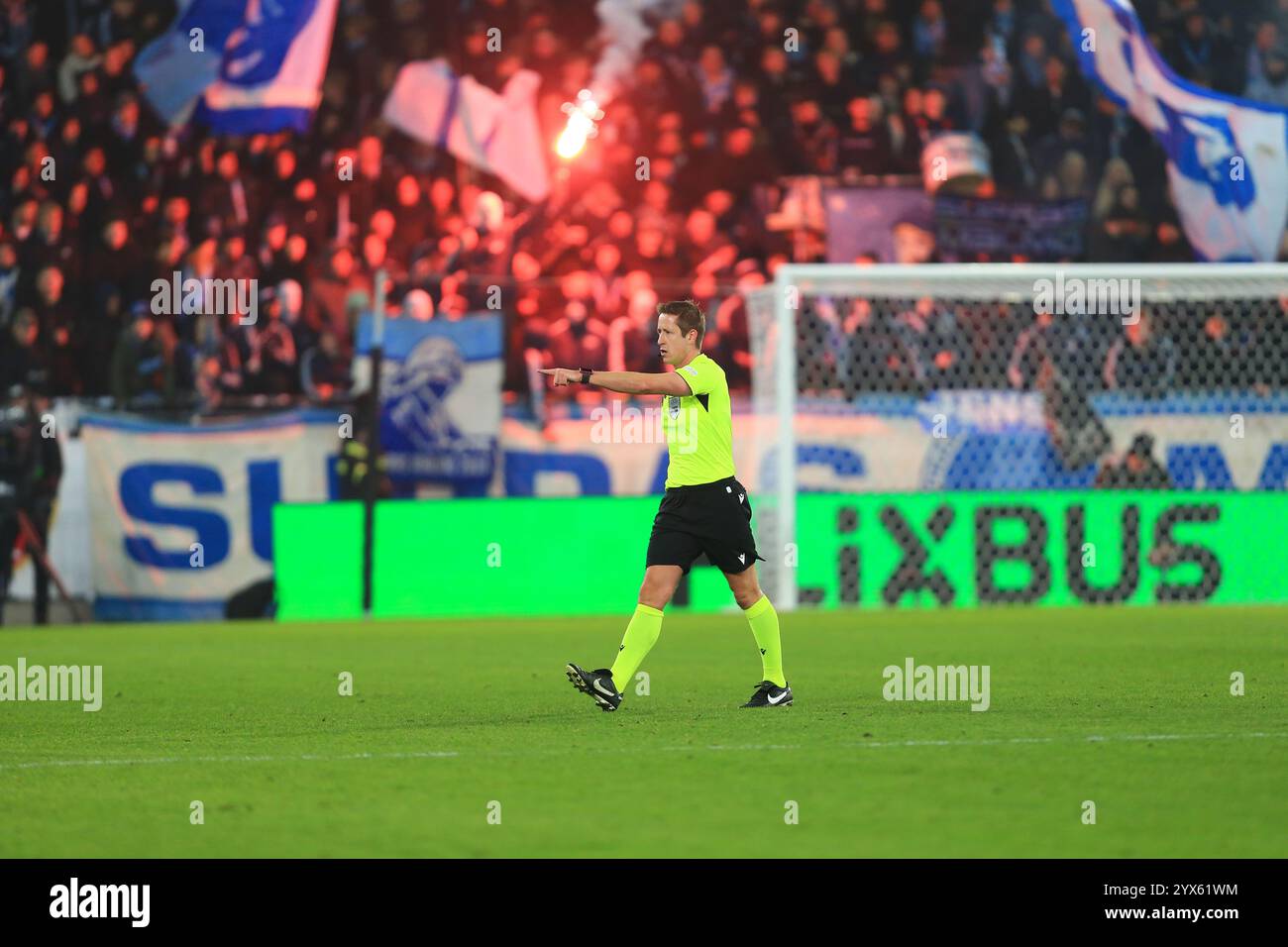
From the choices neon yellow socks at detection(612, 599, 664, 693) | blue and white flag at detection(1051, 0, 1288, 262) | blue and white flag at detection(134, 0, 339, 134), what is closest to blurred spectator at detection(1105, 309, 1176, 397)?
blue and white flag at detection(1051, 0, 1288, 262)

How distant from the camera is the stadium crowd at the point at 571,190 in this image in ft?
58.5

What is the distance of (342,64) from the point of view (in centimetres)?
2017

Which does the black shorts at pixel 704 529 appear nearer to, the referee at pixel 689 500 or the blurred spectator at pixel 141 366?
the referee at pixel 689 500

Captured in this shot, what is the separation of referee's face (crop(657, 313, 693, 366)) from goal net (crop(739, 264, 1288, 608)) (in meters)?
8.33

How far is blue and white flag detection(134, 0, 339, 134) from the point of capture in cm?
1955

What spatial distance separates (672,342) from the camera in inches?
334

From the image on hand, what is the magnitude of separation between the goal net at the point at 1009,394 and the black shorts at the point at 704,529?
26.6 ft

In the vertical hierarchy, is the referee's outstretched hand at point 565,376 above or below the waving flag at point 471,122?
below

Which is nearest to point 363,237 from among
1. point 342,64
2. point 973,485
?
point 342,64

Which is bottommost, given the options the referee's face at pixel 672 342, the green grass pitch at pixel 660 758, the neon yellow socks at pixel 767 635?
the green grass pitch at pixel 660 758

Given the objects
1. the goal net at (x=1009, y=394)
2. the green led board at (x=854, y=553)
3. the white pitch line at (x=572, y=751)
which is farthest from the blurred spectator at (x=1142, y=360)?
the white pitch line at (x=572, y=751)

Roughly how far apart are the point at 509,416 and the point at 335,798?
11.0 metres

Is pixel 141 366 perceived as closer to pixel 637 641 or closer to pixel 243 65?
pixel 243 65

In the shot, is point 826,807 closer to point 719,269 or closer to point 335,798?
point 335,798
